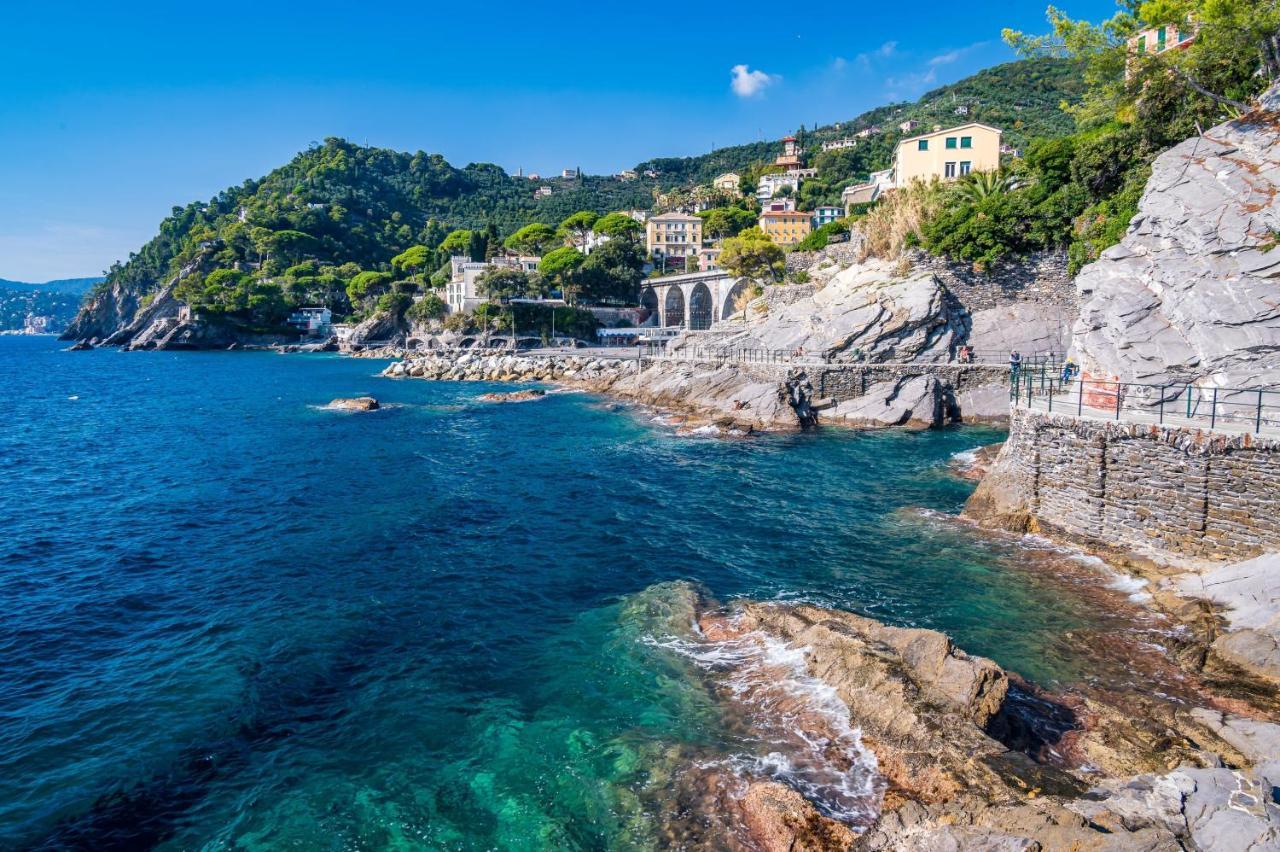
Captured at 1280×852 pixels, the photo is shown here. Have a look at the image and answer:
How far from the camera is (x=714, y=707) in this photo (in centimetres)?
1015

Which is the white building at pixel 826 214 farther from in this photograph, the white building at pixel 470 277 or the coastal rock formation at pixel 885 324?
the coastal rock formation at pixel 885 324

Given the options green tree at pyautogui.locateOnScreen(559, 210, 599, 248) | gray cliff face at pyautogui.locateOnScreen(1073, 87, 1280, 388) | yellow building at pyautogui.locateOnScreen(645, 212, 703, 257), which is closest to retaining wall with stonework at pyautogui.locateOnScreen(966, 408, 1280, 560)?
gray cliff face at pyautogui.locateOnScreen(1073, 87, 1280, 388)

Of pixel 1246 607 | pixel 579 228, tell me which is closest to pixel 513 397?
pixel 1246 607

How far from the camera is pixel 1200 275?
19641 millimetres

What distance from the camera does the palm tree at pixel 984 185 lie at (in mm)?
42500

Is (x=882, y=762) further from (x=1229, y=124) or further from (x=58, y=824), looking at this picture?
(x=1229, y=124)

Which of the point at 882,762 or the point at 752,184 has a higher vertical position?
the point at 752,184

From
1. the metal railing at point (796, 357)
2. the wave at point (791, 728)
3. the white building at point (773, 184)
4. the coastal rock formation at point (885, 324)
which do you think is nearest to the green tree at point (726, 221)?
the white building at point (773, 184)

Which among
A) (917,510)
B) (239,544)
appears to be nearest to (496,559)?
(239,544)

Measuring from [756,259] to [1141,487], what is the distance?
53093mm

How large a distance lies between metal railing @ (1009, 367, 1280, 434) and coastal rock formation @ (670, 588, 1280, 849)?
8390mm

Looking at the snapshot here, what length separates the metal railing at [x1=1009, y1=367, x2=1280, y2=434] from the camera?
14.9m

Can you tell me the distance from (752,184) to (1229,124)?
128466 millimetres

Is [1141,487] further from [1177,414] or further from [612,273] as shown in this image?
[612,273]
